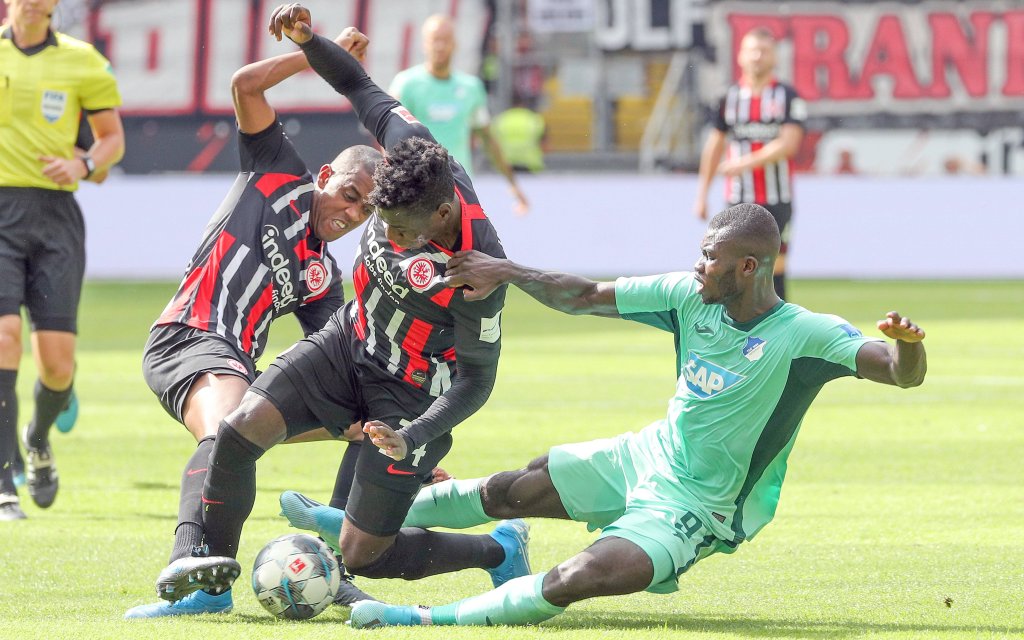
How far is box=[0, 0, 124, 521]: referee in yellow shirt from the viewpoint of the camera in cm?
746

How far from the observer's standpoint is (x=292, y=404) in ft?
17.3

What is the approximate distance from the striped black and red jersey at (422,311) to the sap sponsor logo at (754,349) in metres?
0.80

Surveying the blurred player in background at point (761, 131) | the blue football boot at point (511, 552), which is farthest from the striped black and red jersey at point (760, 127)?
the blue football boot at point (511, 552)

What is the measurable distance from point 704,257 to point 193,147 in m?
24.8

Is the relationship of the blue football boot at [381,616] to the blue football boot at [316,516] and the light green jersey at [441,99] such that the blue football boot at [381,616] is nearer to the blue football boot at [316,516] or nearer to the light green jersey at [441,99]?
the blue football boot at [316,516]

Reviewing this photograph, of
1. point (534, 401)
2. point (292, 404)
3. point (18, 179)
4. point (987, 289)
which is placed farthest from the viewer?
point (987, 289)

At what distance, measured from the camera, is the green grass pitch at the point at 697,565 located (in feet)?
16.3

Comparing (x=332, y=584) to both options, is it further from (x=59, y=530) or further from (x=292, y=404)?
(x=59, y=530)

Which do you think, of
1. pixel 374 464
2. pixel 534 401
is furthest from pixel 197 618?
pixel 534 401

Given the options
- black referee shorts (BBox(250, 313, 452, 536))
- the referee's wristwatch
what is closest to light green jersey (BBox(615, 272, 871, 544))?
black referee shorts (BBox(250, 313, 452, 536))

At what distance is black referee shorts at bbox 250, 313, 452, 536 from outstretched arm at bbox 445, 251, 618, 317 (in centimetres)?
58

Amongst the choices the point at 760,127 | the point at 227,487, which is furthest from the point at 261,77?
the point at 760,127

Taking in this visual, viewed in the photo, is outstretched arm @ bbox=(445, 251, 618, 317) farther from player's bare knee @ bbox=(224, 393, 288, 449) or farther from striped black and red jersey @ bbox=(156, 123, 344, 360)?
striped black and red jersey @ bbox=(156, 123, 344, 360)

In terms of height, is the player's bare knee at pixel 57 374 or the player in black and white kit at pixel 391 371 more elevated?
the player in black and white kit at pixel 391 371
